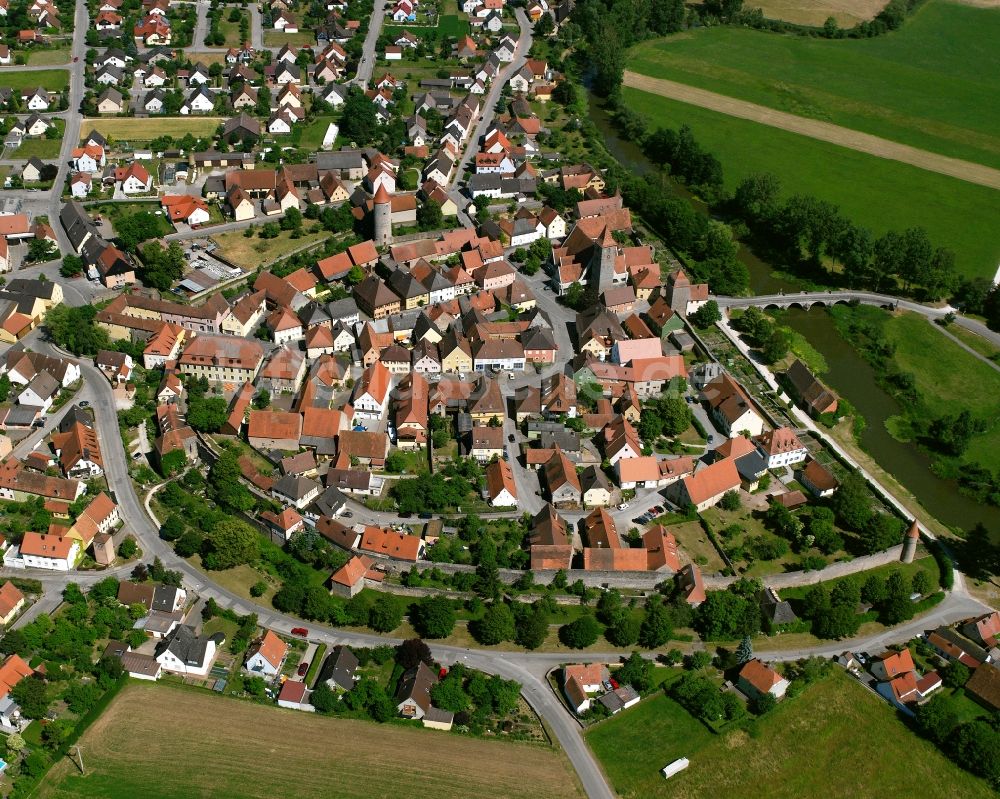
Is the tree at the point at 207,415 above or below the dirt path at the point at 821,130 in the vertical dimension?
below

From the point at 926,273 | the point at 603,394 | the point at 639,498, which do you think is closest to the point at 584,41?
the point at 926,273

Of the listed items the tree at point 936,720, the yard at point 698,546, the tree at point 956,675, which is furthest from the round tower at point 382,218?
the tree at point 936,720

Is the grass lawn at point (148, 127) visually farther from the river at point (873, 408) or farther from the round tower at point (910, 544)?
the round tower at point (910, 544)

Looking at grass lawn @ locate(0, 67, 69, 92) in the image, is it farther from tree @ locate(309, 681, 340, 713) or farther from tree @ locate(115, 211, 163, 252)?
tree @ locate(309, 681, 340, 713)

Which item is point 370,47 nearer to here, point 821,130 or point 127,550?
point 821,130

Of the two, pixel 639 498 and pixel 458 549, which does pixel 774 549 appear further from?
pixel 458 549

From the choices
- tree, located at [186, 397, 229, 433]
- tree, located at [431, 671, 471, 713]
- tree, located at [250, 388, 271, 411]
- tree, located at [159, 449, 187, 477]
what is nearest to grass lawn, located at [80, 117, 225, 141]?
tree, located at [250, 388, 271, 411]
